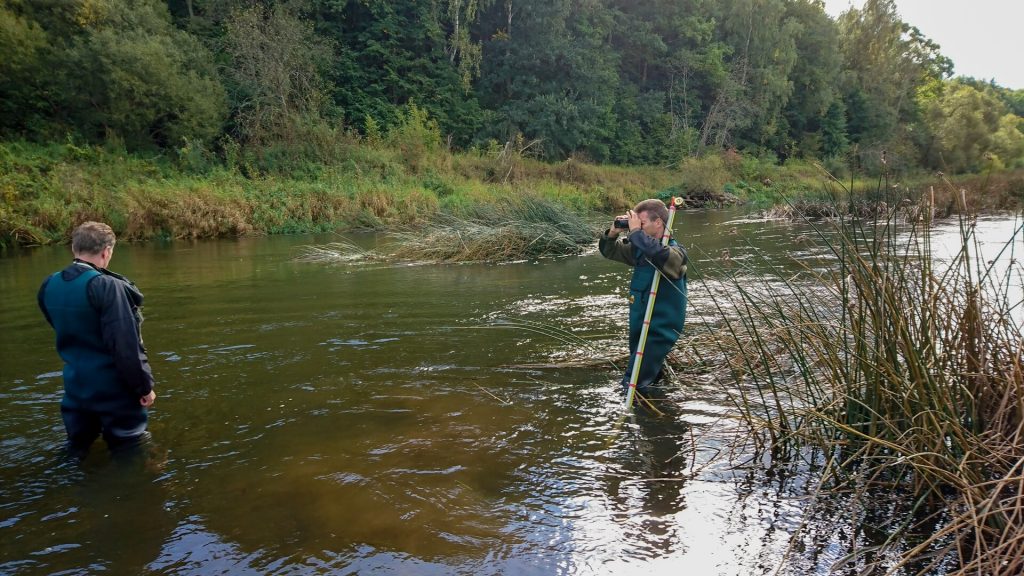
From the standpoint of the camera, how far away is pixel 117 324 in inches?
159

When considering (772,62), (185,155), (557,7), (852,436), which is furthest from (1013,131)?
(852,436)

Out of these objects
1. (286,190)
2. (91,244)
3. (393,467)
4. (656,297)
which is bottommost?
(393,467)

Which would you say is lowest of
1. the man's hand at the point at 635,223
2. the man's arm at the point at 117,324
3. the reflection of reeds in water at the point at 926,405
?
the reflection of reeds in water at the point at 926,405

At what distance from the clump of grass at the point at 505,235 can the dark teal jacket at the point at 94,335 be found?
34.3 ft

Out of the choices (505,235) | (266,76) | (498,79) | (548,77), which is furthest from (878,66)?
(505,235)

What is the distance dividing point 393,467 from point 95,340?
2.06 meters

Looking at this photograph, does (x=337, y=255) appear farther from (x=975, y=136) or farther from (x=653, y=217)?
(x=975, y=136)

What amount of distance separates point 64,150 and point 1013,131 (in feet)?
206

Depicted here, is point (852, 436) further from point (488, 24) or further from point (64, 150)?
point (488, 24)

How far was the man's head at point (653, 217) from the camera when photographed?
5359mm

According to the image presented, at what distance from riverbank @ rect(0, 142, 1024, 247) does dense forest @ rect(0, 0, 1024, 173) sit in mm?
1538

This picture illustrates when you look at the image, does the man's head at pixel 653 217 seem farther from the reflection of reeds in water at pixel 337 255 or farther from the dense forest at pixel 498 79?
the dense forest at pixel 498 79

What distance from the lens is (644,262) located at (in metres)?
5.36

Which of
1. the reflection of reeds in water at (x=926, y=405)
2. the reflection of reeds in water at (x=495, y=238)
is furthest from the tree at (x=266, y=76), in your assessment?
the reflection of reeds in water at (x=926, y=405)
